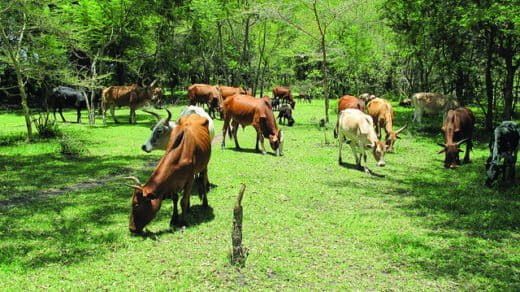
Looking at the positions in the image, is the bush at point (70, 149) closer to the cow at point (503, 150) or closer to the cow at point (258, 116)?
the cow at point (258, 116)

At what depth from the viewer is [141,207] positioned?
7.10 meters

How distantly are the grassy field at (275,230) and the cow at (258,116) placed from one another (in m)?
1.28

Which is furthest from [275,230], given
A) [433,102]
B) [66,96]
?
[66,96]

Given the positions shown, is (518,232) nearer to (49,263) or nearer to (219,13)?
(49,263)

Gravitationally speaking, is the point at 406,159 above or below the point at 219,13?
below

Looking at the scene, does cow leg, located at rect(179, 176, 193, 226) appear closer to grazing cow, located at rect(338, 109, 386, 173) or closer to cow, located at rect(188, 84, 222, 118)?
grazing cow, located at rect(338, 109, 386, 173)

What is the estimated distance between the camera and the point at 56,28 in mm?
16047

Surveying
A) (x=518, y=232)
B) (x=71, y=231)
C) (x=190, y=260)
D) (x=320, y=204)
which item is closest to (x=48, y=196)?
(x=71, y=231)

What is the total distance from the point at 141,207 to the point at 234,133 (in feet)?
30.0

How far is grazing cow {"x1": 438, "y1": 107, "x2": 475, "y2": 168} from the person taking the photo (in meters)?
13.0

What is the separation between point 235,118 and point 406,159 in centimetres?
611

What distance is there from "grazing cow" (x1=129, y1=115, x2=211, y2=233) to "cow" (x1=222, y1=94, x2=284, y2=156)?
670 centimetres

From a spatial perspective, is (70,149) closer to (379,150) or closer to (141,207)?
(141,207)

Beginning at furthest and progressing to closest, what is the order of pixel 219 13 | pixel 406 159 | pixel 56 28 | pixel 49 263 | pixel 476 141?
pixel 219 13
pixel 476 141
pixel 56 28
pixel 406 159
pixel 49 263
